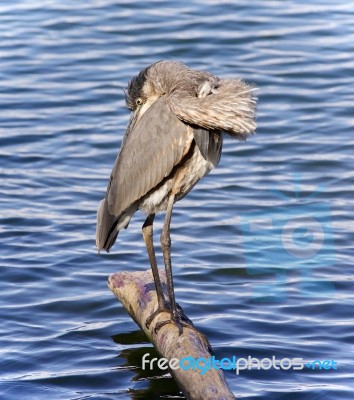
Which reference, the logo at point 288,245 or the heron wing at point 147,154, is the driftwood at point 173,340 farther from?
the logo at point 288,245

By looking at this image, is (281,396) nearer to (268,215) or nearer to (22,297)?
(22,297)

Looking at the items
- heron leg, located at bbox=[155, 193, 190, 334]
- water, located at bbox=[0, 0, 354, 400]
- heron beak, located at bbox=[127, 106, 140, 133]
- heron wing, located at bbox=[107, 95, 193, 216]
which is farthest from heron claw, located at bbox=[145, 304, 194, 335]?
heron beak, located at bbox=[127, 106, 140, 133]

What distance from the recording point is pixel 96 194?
34.6ft

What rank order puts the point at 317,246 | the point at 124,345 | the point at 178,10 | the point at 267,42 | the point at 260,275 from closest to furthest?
the point at 124,345 < the point at 260,275 < the point at 317,246 < the point at 267,42 < the point at 178,10

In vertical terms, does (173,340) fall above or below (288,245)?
below

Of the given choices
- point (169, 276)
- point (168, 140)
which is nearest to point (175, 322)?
point (169, 276)

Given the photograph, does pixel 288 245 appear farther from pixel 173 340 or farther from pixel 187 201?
pixel 173 340

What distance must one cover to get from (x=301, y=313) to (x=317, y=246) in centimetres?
146

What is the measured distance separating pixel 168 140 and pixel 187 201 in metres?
3.88

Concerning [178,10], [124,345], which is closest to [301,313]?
[124,345]

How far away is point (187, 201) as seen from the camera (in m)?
10.6

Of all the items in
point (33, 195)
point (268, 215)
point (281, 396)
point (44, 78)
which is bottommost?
point (281, 396)

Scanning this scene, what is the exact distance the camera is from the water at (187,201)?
292 inches

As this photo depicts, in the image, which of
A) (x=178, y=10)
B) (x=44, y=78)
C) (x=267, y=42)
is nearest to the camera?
(x=44, y=78)
